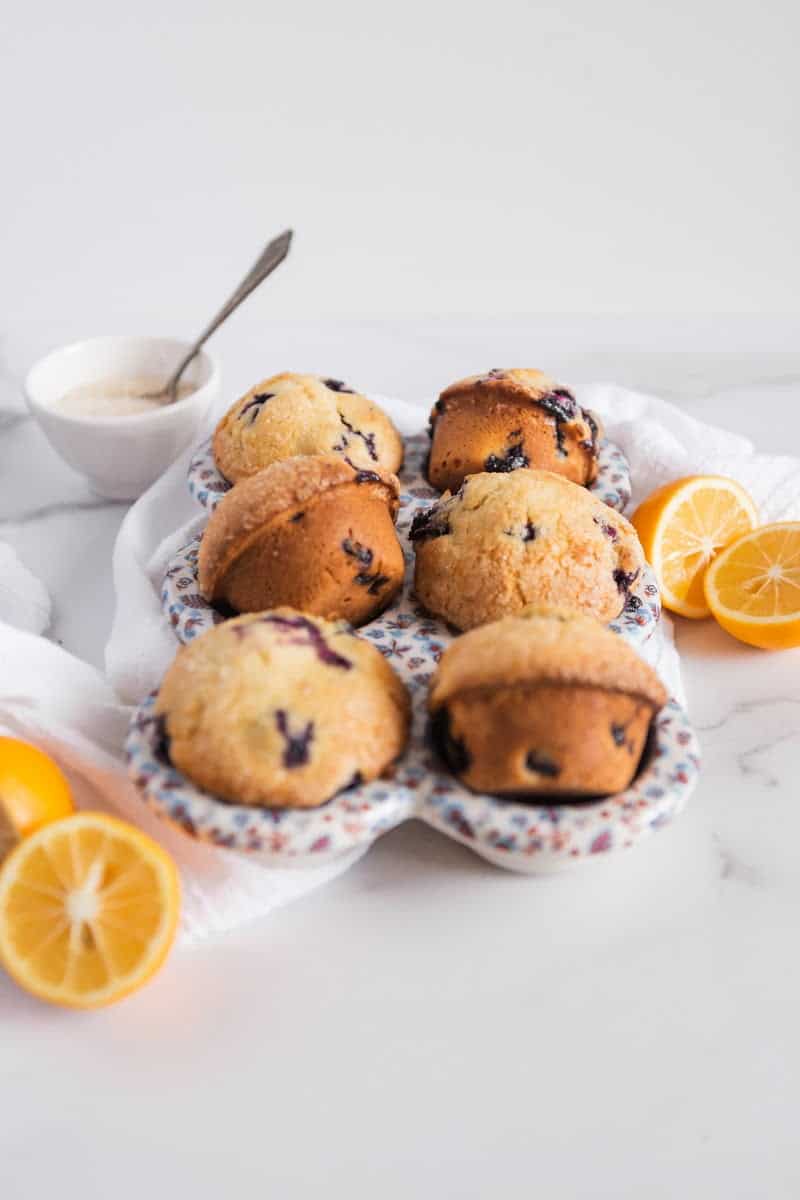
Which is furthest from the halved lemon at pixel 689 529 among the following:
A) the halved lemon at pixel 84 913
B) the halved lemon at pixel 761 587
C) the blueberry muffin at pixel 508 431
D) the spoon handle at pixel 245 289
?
the halved lemon at pixel 84 913

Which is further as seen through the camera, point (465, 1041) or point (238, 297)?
point (238, 297)

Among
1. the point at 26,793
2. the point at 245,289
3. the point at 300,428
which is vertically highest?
the point at 245,289

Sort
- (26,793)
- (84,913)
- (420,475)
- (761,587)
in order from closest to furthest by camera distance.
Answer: (84,913)
(26,793)
(761,587)
(420,475)

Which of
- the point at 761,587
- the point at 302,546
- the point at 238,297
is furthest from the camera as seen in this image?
the point at 238,297

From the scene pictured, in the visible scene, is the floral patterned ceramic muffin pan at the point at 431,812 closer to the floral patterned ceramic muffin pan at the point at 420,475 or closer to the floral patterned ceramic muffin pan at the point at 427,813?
the floral patterned ceramic muffin pan at the point at 427,813

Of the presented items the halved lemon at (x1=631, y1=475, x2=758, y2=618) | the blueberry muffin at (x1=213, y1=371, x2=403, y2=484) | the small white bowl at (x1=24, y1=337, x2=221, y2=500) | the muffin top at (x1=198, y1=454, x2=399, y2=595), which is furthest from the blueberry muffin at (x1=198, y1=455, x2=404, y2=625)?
the small white bowl at (x1=24, y1=337, x2=221, y2=500)

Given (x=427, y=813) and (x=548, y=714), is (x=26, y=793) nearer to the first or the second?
(x=427, y=813)

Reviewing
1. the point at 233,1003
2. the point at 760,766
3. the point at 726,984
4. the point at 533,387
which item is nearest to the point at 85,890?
the point at 233,1003

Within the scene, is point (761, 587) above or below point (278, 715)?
below

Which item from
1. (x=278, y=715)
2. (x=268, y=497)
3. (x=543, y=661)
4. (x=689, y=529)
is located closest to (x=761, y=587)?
(x=689, y=529)
